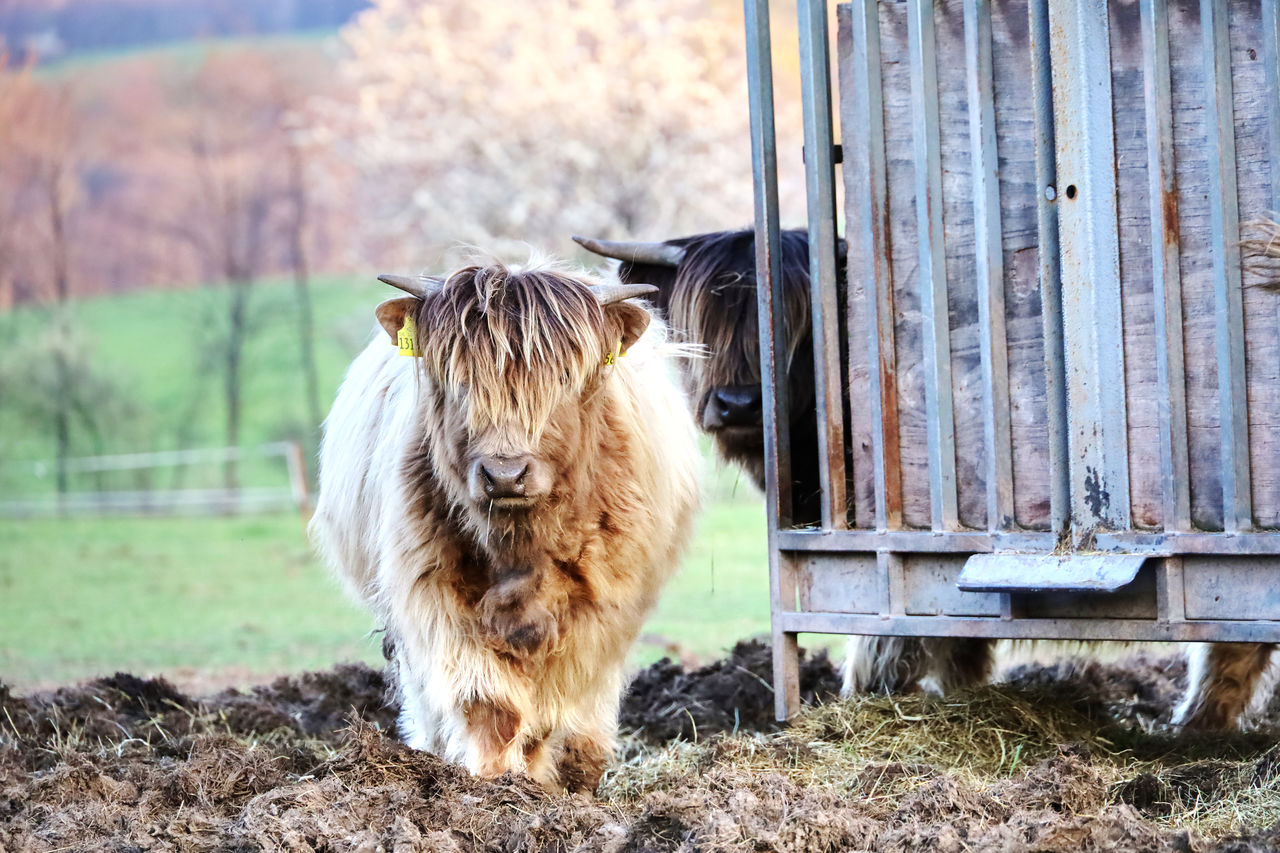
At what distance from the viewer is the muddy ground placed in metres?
3.30

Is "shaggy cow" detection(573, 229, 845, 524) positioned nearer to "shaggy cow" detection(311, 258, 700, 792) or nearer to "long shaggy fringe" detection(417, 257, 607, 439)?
"shaggy cow" detection(311, 258, 700, 792)

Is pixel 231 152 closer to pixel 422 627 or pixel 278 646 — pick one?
pixel 278 646

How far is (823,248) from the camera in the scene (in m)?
4.43

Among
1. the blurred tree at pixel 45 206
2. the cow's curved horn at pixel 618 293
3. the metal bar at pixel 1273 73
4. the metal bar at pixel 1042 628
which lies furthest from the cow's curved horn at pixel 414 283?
the blurred tree at pixel 45 206

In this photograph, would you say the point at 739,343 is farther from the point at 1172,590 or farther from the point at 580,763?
the point at 1172,590

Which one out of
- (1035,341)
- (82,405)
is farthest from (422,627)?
(82,405)

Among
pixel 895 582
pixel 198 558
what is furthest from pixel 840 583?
pixel 198 558

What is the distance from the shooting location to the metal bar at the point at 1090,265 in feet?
12.4

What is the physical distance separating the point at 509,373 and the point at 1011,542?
5.41 ft

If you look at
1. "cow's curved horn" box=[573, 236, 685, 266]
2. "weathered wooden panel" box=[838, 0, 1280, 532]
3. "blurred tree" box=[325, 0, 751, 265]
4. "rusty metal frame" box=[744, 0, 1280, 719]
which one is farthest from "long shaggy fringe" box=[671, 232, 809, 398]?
"blurred tree" box=[325, 0, 751, 265]

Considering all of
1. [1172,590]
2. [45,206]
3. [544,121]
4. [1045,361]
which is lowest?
[1172,590]

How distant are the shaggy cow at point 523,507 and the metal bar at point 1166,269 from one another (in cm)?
166

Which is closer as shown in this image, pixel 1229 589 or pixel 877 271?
pixel 1229 589

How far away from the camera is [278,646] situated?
338 inches
